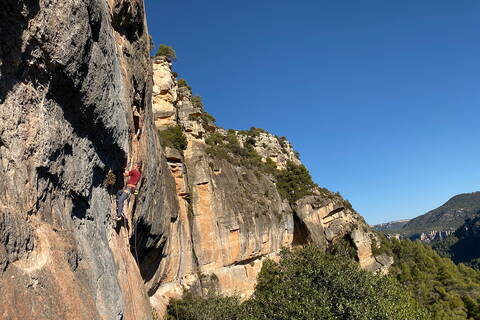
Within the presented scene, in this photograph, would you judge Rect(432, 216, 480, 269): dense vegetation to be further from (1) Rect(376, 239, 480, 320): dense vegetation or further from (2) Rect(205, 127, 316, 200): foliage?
(2) Rect(205, 127, 316, 200): foliage

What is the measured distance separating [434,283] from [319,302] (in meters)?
39.2

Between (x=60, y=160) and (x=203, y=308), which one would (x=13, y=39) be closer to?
(x=60, y=160)

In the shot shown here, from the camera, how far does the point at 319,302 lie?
77.5 feet

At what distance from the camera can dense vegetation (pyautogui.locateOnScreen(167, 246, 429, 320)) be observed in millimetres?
21062

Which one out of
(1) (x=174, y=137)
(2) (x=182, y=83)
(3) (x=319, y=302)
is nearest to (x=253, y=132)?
(2) (x=182, y=83)

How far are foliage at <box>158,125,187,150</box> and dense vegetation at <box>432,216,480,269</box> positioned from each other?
179364 mm

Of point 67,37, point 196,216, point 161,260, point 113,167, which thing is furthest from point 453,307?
point 67,37

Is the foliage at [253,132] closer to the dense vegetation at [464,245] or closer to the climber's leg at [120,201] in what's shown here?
the climber's leg at [120,201]

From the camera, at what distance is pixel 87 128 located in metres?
8.44

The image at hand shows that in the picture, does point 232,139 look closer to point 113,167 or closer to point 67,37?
point 113,167

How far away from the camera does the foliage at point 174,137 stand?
1003 inches

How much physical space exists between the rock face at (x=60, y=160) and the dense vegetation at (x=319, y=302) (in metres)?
13.1

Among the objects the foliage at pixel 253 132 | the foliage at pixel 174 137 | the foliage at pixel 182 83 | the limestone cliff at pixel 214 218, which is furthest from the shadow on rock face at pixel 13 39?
the foliage at pixel 253 132

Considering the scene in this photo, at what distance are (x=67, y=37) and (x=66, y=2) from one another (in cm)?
68
